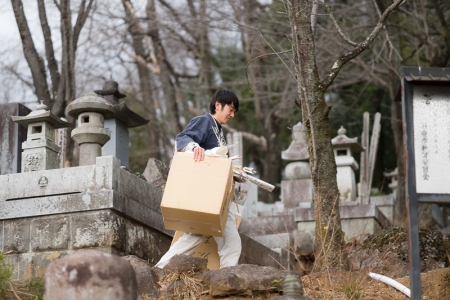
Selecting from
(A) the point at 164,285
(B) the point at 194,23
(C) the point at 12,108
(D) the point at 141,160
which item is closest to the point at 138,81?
(D) the point at 141,160

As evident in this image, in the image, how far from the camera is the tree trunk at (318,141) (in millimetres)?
7484

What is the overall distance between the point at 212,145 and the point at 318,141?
1163mm

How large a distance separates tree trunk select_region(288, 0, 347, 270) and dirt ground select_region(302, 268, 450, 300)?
1.78 ft

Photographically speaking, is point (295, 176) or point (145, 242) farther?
point (295, 176)

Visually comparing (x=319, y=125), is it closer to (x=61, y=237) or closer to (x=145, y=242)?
(x=145, y=242)

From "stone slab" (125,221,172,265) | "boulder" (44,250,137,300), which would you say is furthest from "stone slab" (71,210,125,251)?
"boulder" (44,250,137,300)

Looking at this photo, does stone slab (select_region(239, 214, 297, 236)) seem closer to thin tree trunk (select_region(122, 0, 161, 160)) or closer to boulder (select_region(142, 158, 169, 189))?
boulder (select_region(142, 158, 169, 189))

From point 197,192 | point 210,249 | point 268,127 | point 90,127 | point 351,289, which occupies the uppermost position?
point 268,127

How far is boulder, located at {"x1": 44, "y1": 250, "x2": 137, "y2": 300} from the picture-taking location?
4.36 metres

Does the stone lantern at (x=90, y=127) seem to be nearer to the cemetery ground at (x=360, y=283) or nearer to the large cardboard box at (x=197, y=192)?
the large cardboard box at (x=197, y=192)

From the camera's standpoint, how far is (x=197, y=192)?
650 cm

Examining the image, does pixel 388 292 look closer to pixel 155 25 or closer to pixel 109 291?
pixel 109 291

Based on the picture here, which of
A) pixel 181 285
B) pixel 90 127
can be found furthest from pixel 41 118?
pixel 181 285

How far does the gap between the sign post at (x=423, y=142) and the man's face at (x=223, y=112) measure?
2.19m
